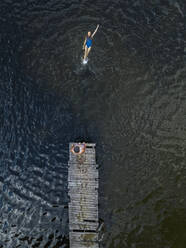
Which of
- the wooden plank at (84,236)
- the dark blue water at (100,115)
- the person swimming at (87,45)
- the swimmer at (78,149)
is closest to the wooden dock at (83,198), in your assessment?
the wooden plank at (84,236)

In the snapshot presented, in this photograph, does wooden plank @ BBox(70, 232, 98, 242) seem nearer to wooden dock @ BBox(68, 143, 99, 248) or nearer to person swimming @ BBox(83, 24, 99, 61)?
wooden dock @ BBox(68, 143, 99, 248)

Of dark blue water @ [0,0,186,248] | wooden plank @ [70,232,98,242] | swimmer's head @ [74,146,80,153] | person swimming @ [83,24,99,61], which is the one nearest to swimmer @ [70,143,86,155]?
swimmer's head @ [74,146,80,153]

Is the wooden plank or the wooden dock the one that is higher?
the wooden dock

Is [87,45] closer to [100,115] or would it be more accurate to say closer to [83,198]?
[100,115]

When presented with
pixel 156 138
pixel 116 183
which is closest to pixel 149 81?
pixel 156 138

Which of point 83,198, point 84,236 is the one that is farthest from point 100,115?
point 84,236

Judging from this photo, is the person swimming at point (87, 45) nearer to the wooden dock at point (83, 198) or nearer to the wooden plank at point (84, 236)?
the wooden dock at point (83, 198)
